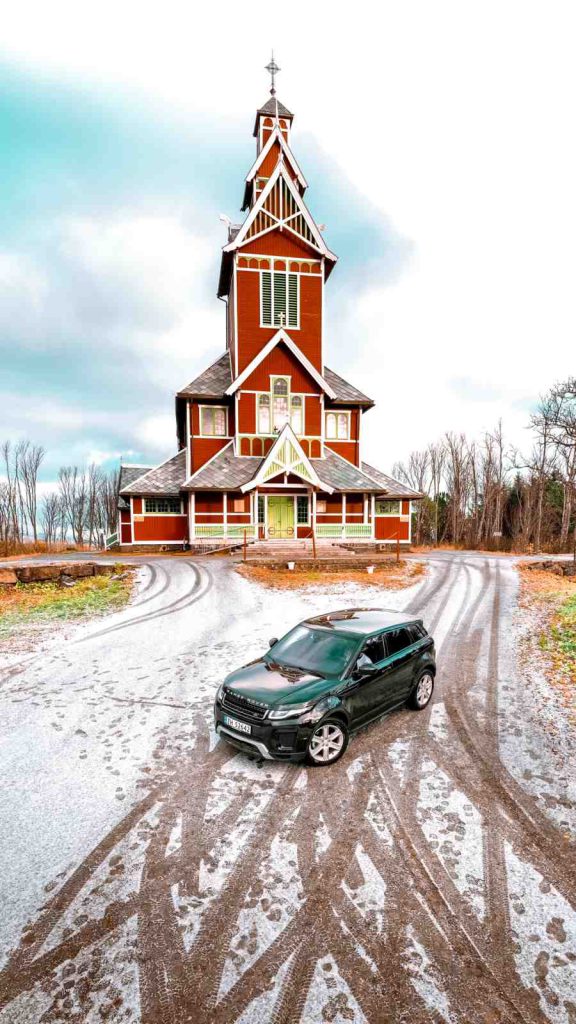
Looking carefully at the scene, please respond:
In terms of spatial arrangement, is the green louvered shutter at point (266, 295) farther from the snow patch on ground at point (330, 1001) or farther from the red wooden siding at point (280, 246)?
the snow patch on ground at point (330, 1001)

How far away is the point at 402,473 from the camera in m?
71.9

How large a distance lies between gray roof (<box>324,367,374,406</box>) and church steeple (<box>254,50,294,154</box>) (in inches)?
650

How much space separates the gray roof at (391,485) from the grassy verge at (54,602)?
60.8ft

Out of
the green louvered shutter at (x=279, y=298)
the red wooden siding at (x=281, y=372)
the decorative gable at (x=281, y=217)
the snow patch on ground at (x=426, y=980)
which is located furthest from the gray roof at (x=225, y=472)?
the snow patch on ground at (x=426, y=980)

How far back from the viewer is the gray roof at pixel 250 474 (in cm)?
2691

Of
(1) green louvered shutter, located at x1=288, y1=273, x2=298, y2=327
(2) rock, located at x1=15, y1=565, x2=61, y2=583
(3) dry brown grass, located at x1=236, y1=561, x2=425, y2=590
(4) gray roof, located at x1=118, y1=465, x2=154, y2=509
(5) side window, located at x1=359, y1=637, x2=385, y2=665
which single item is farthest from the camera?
(4) gray roof, located at x1=118, y1=465, x2=154, y2=509

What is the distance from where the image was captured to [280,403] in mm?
29406

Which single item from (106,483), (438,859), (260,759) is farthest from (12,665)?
(106,483)

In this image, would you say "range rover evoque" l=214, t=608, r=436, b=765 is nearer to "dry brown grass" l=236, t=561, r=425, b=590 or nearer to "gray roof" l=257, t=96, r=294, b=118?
"dry brown grass" l=236, t=561, r=425, b=590

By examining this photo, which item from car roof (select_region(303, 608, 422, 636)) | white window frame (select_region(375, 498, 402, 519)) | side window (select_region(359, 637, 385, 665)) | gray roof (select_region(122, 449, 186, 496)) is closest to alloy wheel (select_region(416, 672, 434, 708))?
car roof (select_region(303, 608, 422, 636))

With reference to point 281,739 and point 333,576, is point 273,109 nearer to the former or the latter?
point 333,576

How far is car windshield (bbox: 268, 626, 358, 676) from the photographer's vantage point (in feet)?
22.6

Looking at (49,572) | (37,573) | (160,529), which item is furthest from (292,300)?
(37,573)

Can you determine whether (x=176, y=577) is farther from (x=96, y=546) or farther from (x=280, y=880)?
(x=96, y=546)
